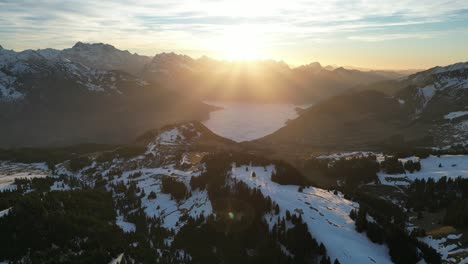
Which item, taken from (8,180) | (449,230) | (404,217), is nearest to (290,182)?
(404,217)

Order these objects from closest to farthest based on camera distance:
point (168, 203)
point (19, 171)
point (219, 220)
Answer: point (219, 220), point (168, 203), point (19, 171)

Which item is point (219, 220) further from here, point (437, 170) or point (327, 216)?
point (437, 170)

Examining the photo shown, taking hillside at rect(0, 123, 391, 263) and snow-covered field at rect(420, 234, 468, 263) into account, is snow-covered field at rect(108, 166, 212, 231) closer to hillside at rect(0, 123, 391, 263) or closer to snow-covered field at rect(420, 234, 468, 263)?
hillside at rect(0, 123, 391, 263)

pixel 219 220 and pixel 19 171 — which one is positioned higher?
pixel 219 220

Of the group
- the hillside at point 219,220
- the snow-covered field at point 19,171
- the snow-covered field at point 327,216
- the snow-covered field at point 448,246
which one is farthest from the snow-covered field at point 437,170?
the snow-covered field at point 19,171

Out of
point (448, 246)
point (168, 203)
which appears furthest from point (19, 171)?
point (448, 246)

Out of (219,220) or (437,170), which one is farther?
(437,170)

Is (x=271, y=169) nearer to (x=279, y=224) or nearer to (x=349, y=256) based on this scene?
(x=279, y=224)
